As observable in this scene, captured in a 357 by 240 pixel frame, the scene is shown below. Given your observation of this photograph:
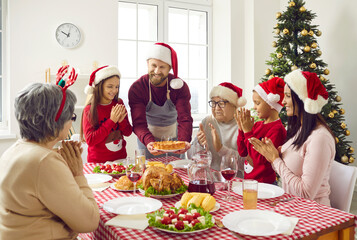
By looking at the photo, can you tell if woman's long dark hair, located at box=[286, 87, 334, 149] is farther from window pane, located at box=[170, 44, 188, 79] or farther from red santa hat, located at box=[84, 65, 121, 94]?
window pane, located at box=[170, 44, 188, 79]

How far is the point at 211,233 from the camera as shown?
47.8 inches

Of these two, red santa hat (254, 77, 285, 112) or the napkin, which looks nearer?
the napkin

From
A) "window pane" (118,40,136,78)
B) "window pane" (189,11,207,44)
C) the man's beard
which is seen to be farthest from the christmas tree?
"window pane" (118,40,136,78)

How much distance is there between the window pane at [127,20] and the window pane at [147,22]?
11cm

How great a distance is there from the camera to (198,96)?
566 centimetres

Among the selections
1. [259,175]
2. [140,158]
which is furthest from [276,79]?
[140,158]

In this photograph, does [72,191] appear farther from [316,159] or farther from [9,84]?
[9,84]

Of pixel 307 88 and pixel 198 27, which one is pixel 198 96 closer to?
pixel 198 27

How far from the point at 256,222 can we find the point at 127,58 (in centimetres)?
408

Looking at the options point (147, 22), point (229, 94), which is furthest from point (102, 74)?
point (147, 22)

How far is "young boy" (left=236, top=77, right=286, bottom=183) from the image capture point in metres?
2.29

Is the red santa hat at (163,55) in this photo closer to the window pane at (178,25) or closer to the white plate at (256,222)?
the white plate at (256,222)

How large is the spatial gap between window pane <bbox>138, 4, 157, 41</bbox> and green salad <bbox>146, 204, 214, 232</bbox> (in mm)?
4180

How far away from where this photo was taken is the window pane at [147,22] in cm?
510
